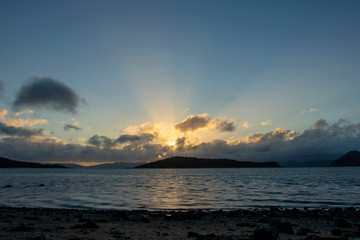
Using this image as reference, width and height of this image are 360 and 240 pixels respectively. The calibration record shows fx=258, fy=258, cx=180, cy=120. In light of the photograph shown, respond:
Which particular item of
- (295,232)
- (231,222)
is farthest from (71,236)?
(295,232)

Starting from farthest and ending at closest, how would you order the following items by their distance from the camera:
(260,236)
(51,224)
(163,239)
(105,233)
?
1. (51,224)
2. (105,233)
3. (163,239)
4. (260,236)

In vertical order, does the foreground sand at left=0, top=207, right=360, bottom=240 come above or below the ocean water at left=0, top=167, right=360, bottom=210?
above

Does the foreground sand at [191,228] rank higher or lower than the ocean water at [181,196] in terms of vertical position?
higher

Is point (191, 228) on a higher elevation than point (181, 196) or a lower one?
higher

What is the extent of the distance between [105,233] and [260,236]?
332 inches

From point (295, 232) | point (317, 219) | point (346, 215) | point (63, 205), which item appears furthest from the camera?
point (63, 205)

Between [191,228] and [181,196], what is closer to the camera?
[191,228]

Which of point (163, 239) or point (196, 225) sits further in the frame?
point (196, 225)

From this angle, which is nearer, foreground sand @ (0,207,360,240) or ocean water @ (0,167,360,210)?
foreground sand @ (0,207,360,240)

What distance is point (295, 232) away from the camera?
15648 millimetres

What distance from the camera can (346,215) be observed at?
22.3m

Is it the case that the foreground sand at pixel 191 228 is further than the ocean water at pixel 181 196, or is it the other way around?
the ocean water at pixel 181 196

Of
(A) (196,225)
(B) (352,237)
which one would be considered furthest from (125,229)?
(B) (352,237)

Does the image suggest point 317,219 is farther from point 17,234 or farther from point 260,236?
point 17,234
